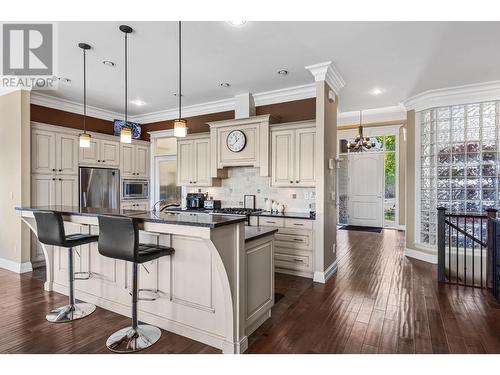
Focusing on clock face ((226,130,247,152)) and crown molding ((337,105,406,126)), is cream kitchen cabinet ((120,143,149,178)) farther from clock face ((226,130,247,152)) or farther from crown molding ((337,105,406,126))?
crown molding ((337,105,406,126))

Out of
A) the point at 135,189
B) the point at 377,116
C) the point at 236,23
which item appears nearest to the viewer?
the point at 236,23

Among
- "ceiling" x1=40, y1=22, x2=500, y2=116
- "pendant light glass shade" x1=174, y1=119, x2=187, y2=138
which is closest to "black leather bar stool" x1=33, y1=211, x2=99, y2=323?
"pendant light glass shade" x1=174, y1=119, x2=187, y2=138

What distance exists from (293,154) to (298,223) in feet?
3.49

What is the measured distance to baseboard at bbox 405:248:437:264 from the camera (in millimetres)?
4883

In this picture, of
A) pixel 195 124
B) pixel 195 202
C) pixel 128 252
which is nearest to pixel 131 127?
pixel 195 124

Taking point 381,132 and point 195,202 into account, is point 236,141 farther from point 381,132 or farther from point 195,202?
point 381,132

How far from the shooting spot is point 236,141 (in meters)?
4.89

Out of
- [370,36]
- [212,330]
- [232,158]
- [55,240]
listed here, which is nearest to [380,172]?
[232,158]

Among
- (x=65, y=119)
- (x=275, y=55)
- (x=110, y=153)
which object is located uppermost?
(x=275, y=55)

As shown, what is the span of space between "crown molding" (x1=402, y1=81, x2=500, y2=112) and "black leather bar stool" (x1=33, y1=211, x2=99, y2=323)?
5477 millimetres

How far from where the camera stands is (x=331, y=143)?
4254 mm
